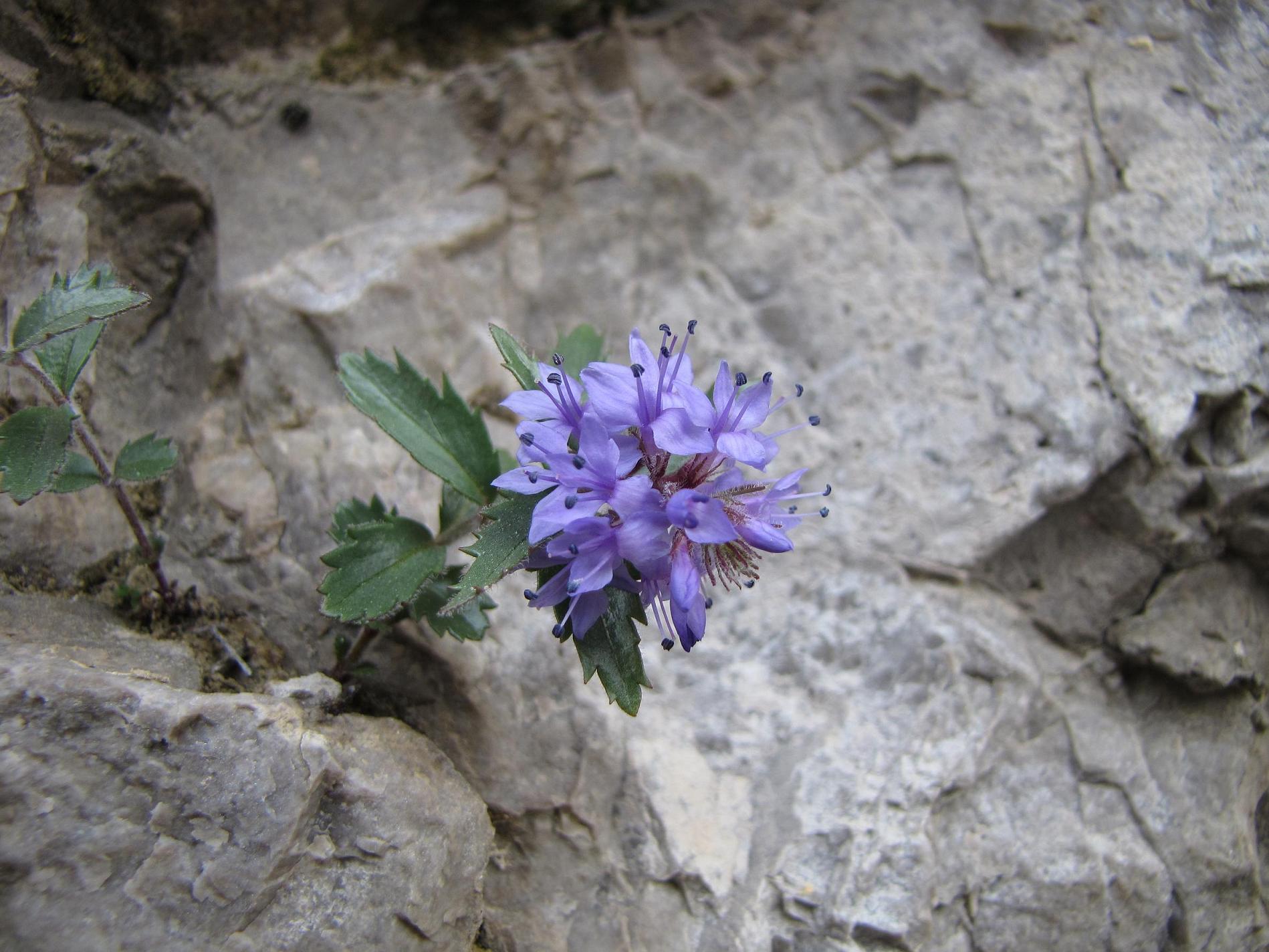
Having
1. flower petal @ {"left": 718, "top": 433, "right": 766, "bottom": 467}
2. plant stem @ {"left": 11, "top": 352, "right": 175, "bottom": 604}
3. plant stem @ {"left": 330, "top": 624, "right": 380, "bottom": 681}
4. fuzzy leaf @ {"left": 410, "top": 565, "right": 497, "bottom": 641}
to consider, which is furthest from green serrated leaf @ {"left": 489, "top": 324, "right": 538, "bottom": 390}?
plant stem @ {"left": 11, "top": 352, "right": 175, "bottom": 604}

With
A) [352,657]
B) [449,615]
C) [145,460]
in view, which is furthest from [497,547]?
[145,460]

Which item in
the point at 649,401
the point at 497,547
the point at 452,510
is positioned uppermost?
the point at 649,401

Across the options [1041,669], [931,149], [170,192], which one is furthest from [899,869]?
[170,192]

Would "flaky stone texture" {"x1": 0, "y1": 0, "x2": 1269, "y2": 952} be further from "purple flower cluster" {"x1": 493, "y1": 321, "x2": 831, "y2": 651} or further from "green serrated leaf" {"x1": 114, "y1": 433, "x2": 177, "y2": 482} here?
"purple flower cluster" {"x1": 493, "y1": 321, "x2": 831, "y2": 651}

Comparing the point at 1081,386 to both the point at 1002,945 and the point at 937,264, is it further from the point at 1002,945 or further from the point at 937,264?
the point at 1002,945

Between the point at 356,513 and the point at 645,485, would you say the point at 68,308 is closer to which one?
the point at 356,513

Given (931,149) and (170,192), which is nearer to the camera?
(170,192)

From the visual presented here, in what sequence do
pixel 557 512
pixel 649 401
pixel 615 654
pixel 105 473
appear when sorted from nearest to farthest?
pixel 557 512
pixel 649 401
pixel 615 654
pixel 105 473
